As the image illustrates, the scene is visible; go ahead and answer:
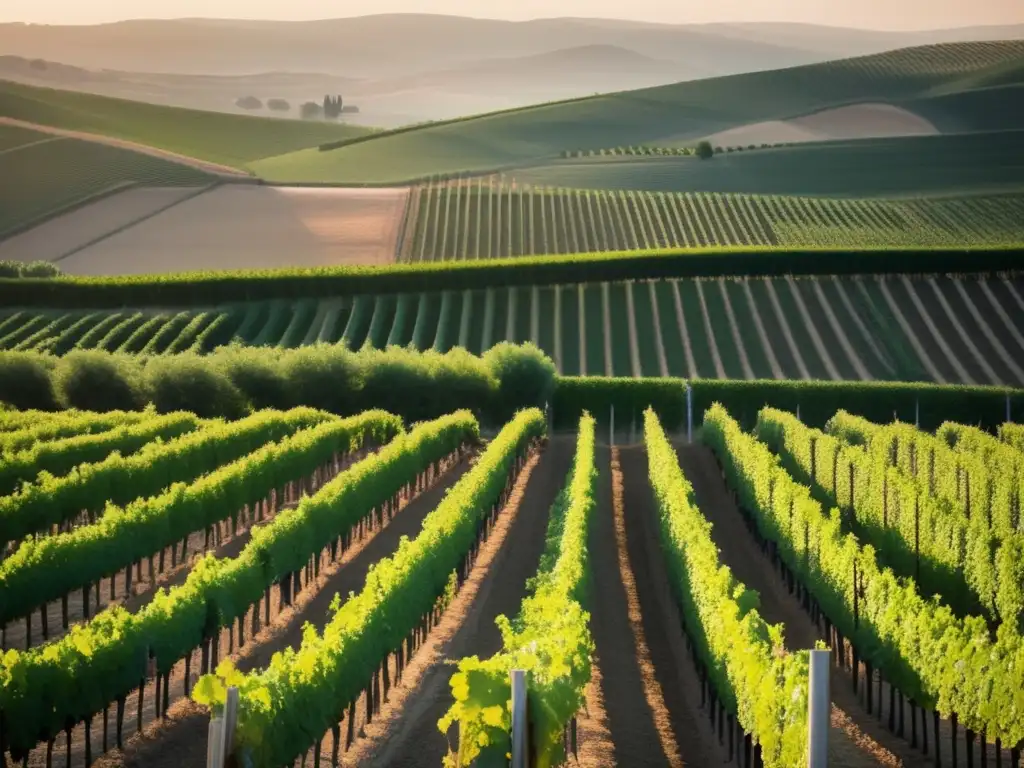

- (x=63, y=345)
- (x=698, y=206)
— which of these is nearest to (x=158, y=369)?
(x=63, y=345)

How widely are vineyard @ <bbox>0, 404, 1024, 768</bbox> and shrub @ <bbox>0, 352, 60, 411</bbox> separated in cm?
1393

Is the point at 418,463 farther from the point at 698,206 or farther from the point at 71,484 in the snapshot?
the point at 698,206

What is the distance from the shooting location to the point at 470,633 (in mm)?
27672

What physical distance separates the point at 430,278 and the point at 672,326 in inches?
530

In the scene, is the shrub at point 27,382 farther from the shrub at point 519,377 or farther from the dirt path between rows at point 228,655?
the dirt path between rows at point 228,655

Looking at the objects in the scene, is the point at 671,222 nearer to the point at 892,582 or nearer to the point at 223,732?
the point at 892,582

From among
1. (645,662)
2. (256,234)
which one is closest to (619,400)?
(645,662)

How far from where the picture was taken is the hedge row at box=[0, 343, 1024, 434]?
60656mm

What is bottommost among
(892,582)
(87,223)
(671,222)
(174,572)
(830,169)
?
(174,572)

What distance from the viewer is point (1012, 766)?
68.6 ft

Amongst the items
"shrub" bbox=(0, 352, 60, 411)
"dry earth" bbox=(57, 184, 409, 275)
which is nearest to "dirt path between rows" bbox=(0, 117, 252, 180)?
"dry earth" bbox=(57, 184, 409, 275)

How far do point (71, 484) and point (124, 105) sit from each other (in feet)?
554

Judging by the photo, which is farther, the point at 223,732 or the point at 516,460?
the point at 516,460

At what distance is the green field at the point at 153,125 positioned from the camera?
16775cm
